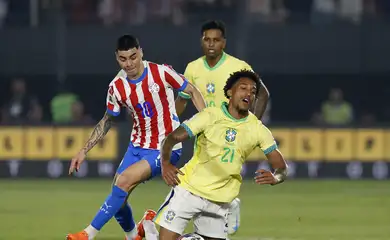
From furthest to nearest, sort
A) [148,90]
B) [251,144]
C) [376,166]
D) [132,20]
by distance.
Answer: [132,20] < [376,166] < [148,90] < [251,144]

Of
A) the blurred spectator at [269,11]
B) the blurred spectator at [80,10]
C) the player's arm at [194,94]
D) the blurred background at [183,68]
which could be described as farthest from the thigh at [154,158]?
the blurred spectator at [80,10]

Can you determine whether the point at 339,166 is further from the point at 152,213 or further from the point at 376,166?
the point at 152,213

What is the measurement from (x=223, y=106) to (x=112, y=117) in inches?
73.9

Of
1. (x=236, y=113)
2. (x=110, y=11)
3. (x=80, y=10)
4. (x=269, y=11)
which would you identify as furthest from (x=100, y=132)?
(x=80, y=10)

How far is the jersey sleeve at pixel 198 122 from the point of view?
30.7 ft

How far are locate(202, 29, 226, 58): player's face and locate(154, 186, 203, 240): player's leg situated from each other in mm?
2254

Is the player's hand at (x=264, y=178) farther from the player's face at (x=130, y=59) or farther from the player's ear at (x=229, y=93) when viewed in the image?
the player's face at (x=130, y=59)

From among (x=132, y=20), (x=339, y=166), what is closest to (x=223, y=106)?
(x=339, y=166)

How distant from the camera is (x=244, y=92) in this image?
9336 mm

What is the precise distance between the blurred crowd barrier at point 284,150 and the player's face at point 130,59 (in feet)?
35.7

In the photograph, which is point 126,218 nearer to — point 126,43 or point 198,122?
point 126,43

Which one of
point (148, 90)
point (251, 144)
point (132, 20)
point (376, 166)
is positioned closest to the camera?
point (251, 144)

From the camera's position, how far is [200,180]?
962cm

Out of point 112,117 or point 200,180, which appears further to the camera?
point 112,117
